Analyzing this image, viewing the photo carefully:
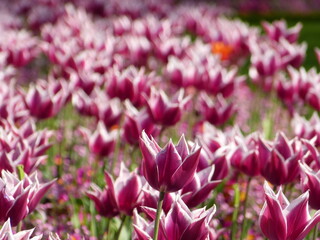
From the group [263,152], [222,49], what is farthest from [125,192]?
[222,49]

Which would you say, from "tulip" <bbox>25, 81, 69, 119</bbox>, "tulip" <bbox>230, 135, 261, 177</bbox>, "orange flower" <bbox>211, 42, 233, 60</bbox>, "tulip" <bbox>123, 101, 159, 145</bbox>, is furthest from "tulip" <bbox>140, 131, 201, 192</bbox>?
Result: "orange flower" <bbox>211, 42, 233, 60</bbox>

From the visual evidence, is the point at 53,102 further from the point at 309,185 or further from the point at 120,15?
the point at 120,15

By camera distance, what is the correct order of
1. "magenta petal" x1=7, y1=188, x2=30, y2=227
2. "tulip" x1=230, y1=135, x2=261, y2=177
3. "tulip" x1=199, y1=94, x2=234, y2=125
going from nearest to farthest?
1. "magenta petal" x1=7, y1=188, x2=30, y2=227
2. "tulip" x1=230, y1=135, x2=261, y2=177
3. "tulip" x1=199, y1=94, x2=234, y2=125

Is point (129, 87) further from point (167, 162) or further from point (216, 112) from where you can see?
point (167, 162)

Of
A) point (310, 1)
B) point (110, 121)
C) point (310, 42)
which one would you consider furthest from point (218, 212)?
point (310, 1)

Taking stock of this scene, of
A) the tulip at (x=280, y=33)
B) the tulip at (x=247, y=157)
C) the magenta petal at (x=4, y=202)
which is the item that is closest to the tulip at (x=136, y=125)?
the tulip at (x=247, y=157)

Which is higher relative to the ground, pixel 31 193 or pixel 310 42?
pixel 31 193

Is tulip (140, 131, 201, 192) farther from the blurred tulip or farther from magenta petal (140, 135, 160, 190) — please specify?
the blurred tulip

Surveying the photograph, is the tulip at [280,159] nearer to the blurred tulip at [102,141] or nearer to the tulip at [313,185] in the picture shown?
the tulip at [313,185]
